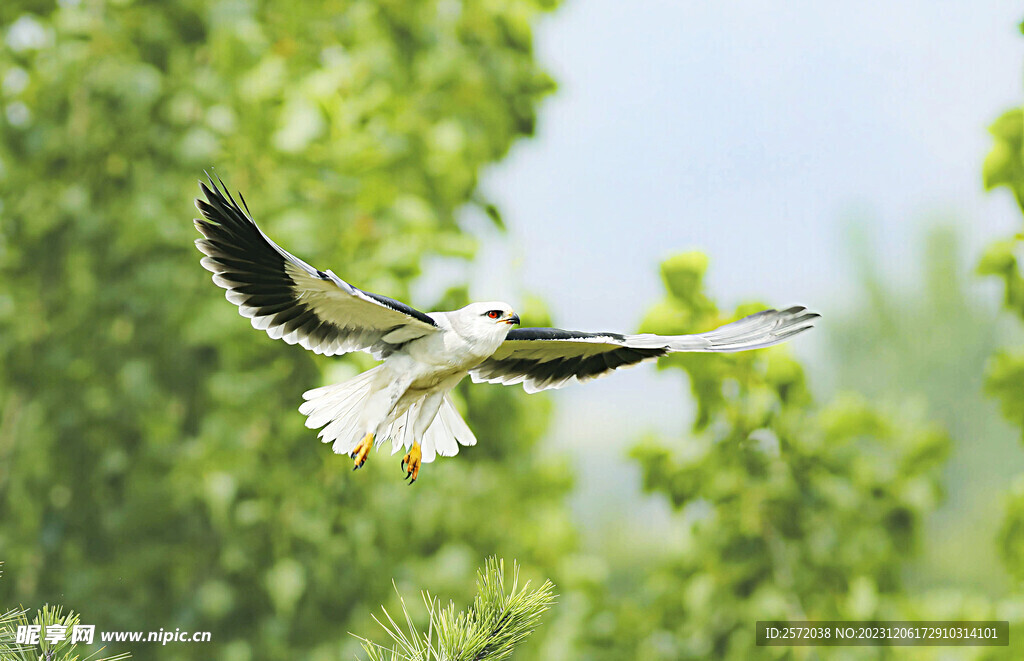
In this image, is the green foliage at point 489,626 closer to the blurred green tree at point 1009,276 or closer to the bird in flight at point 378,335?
the bird in flight at point 378,335

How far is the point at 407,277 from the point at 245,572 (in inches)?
22.6

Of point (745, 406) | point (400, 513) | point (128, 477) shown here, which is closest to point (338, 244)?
point (400, 513)

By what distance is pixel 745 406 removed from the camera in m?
1.09

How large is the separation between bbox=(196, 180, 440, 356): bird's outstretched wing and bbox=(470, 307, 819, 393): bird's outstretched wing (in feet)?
0.33

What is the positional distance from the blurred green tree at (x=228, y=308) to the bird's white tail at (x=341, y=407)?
54cm

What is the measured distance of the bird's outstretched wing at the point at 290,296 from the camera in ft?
1.79

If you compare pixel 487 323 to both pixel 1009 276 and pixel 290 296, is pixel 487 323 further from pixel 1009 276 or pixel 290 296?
pixel 1009 276

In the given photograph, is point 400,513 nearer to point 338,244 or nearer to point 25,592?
point 338,244

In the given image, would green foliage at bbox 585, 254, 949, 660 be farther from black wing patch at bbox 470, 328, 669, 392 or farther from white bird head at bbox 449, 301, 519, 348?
white bird head at bbox 449, 301, 519, 348

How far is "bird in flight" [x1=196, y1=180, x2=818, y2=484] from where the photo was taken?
568mm

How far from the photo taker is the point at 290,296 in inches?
23.8

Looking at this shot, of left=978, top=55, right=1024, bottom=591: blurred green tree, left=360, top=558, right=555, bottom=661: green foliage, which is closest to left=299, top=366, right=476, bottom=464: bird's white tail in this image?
left=360, top=558, right=555, bottom=661: green foliage

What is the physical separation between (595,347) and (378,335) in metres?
0.19

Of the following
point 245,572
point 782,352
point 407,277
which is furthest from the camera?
point 245,572
